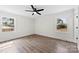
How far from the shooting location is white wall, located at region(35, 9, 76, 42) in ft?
5.83

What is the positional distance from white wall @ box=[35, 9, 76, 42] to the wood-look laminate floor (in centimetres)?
13

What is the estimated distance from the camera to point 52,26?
2.02 m

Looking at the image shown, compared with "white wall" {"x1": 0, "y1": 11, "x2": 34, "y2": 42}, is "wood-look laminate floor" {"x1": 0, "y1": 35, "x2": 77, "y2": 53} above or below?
below

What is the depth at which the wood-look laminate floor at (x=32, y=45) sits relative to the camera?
1804 millimetres

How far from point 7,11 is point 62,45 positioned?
5.13 feet

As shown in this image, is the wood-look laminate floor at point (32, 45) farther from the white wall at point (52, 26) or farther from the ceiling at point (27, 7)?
the ceiling at point (27, 7)

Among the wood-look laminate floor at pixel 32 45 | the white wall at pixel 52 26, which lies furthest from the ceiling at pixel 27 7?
the wood-look laminate floor at pixel 32 45

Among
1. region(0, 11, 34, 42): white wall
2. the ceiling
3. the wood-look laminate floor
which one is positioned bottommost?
the wood-look laminate floor

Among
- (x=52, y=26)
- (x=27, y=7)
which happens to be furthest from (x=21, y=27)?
(x=52, y=26)

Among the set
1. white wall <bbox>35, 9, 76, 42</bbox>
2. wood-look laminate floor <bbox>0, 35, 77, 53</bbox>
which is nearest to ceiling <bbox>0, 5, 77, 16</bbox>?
white wall <bbox>35, 9, 76, 42</bbox>

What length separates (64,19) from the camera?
1790 millimetres

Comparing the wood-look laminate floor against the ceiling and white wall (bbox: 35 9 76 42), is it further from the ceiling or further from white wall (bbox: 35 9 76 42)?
the ceiling
